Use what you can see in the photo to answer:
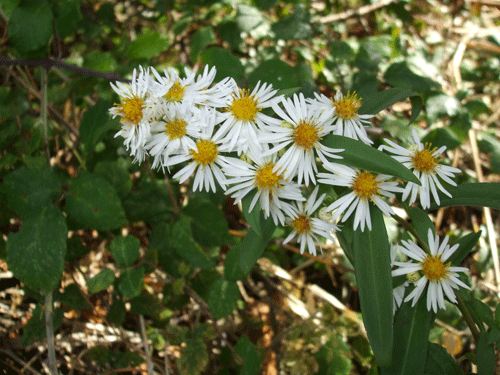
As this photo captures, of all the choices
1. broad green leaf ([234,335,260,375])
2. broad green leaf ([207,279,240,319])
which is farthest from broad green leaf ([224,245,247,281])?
broad green leaf ([234,335,260,375])

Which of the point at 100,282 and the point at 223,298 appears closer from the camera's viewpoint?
the point at 100,282

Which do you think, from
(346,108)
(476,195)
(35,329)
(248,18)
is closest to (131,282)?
(35,329)

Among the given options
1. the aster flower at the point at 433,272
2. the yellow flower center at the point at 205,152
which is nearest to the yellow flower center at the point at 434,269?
the aster flower at the point at 433,272

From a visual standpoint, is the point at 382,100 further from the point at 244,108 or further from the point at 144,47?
the point at 144,47

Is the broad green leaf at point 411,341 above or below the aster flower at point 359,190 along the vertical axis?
below

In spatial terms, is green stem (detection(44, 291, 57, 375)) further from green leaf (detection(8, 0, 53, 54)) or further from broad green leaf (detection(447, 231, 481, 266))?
broad green leaf (detection(447, 231, 481, 266))

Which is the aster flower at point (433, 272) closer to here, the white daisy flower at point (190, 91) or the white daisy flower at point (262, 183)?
the white daisy flower at point (262, 183)
